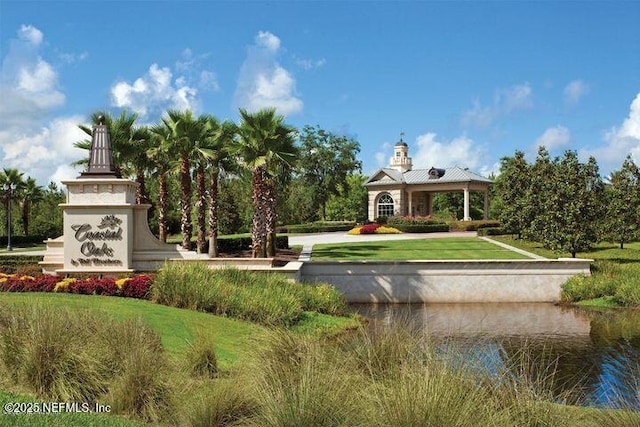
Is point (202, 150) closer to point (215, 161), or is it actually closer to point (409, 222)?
point (215, 161)

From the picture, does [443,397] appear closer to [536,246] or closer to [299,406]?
[299,406]

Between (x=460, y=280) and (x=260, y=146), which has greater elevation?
(x=260, y=146)

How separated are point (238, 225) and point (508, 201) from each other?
787 inches

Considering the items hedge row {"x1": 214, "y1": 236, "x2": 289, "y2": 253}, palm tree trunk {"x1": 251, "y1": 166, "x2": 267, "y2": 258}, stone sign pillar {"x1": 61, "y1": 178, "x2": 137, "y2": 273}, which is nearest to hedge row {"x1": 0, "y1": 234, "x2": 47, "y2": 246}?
hedge row {"x1": 214, "y1": 236, "x2": 289, "y2": 253}

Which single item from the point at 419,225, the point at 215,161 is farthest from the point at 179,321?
the point at 419,225

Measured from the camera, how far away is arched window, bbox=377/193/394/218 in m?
58.8

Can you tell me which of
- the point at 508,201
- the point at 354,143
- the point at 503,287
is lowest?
the point at 503,287

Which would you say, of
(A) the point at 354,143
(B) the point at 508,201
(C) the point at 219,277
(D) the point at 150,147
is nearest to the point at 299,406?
(C) the point at 219,277

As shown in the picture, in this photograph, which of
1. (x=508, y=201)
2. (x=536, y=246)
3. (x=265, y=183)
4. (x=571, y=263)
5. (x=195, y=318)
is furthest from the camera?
(x=508, y=201)

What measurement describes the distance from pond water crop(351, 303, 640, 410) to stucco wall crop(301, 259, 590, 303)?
0.64 m

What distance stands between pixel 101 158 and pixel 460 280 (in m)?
12.9

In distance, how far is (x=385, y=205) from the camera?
5919cm

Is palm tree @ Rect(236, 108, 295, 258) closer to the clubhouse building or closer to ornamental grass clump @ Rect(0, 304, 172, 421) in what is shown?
ornamental grass clump @ Rect(0, 304, 172, 421)

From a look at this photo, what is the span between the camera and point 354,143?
60.4m
